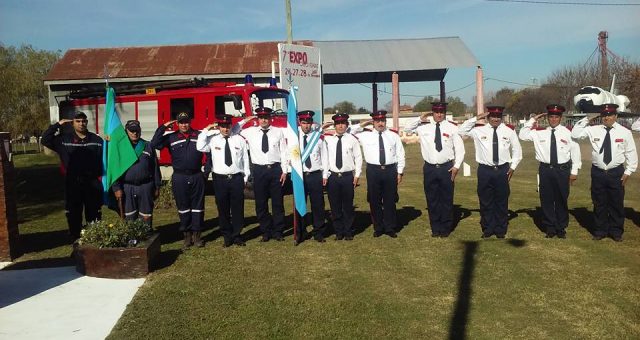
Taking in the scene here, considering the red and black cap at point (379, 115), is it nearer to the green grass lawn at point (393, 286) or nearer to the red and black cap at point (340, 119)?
the red and black cap at point (340, 119)

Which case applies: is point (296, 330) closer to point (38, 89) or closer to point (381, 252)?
point (381, 252)

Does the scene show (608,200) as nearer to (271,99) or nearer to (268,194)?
(268,194)

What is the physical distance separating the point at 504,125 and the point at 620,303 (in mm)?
3327

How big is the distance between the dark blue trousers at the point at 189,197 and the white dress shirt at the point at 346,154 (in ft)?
6.09

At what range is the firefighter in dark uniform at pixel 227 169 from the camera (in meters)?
7.15

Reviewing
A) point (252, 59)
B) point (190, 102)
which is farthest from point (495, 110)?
point (252, 59)

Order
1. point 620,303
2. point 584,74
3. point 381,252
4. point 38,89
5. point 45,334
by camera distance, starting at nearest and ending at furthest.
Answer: point 45,334 → point 620,303 → point 381,252 → point 38,89 → point 584,74

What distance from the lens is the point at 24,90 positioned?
38250 millimetres

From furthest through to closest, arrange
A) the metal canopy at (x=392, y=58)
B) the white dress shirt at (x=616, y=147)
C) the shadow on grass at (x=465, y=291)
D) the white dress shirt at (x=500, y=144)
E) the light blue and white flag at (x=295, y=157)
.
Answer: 1. the metal canopy at (x=392, y=58)
2. the white dress shirt at (x=500, y=144)
3. the light blue and white flag at (x=295, y=157)
4. the white dress shirt at (x=616, y=147)
5. the shadow on grass at (x=465, y=291)

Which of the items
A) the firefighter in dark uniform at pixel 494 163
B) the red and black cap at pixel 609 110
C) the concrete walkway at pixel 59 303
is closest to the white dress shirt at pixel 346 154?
the firefighter in dark uniform at pixel 494 163

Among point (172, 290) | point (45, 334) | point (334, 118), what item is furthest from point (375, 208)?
point (45, 334)

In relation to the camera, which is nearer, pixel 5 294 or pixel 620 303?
pixel 620 303

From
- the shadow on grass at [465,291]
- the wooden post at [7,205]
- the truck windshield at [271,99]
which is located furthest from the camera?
the truck windshield at [271,99]

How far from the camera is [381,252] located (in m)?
6.94
